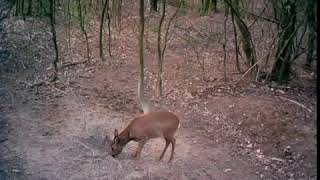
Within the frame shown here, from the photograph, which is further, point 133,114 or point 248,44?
point 248,44

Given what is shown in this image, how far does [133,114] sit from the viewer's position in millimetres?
8406

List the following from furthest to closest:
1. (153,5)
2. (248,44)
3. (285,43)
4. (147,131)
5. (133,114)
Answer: (153,5) → (248,44) → (285,43) → (133,114) → (147,131)

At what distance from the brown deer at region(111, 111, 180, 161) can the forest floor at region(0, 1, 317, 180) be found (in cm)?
17

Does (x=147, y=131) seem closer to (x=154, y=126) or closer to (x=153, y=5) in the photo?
(x=154, y=126)

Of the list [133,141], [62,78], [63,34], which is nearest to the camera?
[133,141]

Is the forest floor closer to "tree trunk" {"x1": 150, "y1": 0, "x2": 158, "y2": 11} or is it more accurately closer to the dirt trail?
the dirt trail

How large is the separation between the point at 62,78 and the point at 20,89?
2.58 feet

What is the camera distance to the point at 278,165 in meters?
6.98

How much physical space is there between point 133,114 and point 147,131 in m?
1.66

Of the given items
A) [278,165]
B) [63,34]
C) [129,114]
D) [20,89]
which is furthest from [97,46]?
[278,165]

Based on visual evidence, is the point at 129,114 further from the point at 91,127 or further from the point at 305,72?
the point at 305,72

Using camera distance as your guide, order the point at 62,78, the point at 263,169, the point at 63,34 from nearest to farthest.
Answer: the point at 263,169 → the point at 62,78 → the point at 63,34

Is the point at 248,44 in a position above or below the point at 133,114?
above

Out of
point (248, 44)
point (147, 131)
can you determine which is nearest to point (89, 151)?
point (147, 131)
